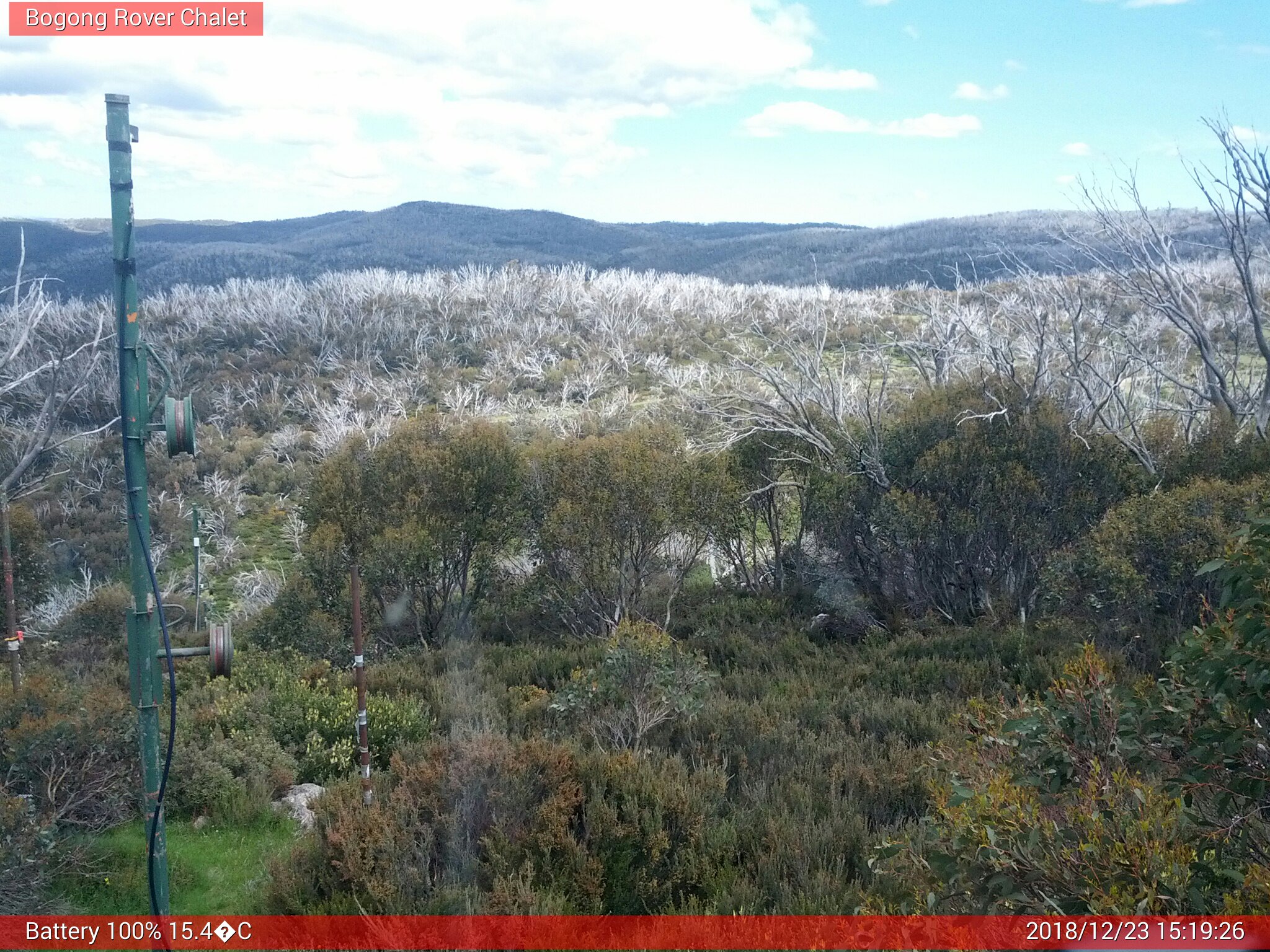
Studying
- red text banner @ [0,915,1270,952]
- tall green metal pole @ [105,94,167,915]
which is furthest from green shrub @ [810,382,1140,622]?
tall green metal pole @ [105,94,167,915]

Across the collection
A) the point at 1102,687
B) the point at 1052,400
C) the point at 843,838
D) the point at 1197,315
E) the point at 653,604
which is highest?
the point at 1197,315

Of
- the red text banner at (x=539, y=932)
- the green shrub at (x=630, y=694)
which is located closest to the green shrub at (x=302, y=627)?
the green shrub at (x=630, y=694)

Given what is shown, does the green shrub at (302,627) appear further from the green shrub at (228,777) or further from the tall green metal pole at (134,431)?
the tall green metal pole at (134,431)

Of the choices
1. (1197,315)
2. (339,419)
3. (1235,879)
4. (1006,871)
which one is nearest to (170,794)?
(1006,871)

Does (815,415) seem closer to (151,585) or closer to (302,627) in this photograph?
(302,627)

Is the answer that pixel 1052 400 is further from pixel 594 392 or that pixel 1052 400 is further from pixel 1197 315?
pixel 594 392

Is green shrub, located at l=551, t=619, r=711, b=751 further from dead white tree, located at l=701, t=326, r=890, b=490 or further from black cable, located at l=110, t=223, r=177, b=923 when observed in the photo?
dead white tree, located at l=701, t=326, r=890, b=490
